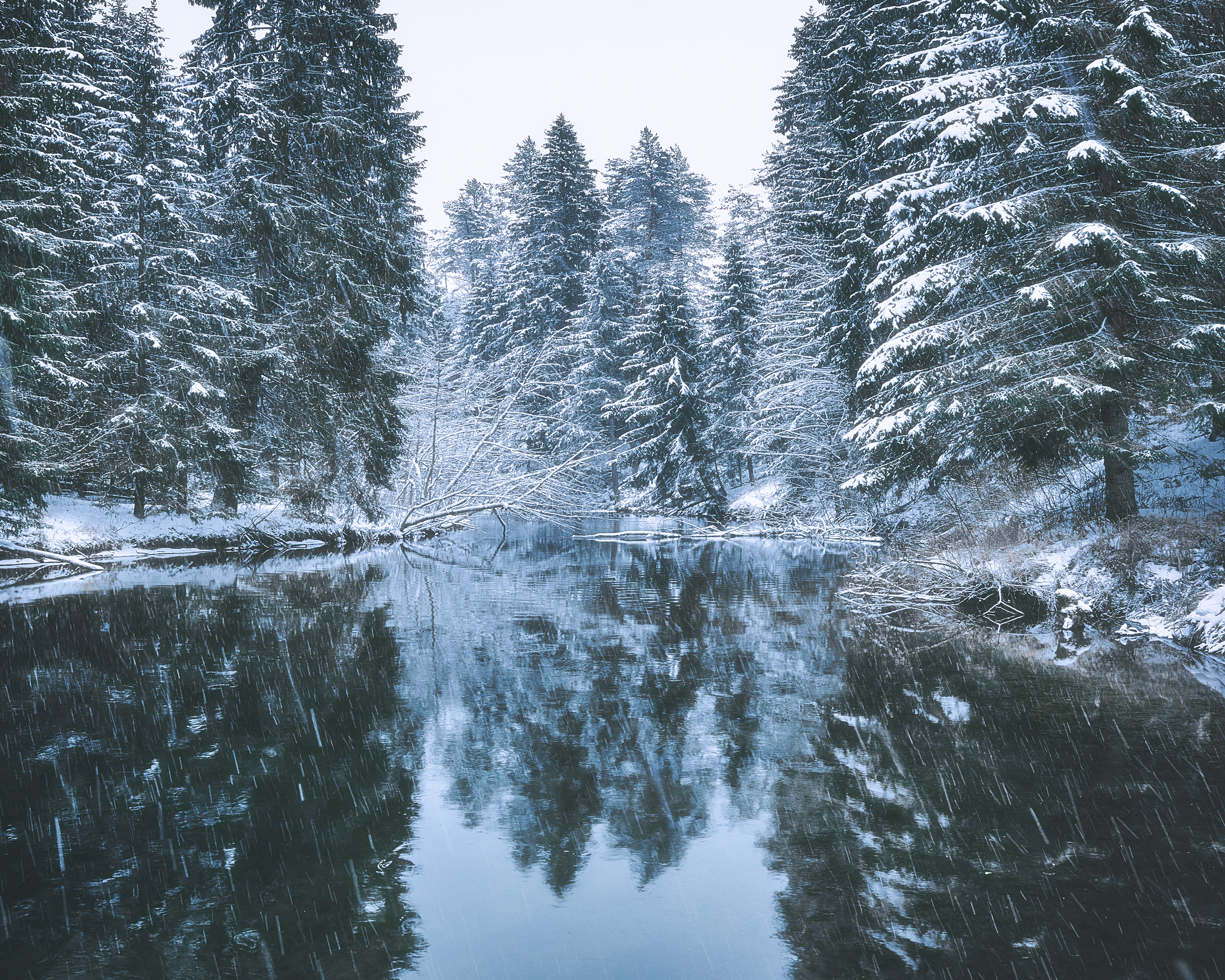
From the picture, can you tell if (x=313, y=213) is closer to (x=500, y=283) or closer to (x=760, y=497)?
(x=760, y=497)

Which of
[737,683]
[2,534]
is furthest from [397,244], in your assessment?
[737,683]

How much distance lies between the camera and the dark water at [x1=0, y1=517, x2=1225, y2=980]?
4.07 metres

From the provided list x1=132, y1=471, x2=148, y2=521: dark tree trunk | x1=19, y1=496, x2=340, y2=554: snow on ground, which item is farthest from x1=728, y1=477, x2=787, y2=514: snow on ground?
x1=132, y1=471, x2=148, y2=521: dark tree trunk

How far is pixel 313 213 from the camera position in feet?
77.6

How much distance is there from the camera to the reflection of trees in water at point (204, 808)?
4078 mm

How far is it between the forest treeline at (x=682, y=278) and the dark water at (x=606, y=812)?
555cm

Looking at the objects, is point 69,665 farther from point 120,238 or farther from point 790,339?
point 790,339

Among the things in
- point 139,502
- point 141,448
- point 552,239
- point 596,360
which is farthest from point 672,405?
point 139,502

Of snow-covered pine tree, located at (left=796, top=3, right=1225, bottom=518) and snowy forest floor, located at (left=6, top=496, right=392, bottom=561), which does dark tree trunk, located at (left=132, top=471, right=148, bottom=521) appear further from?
snow-covered pine tree, located at (left=796, top=3, right=1225, bottom=518)

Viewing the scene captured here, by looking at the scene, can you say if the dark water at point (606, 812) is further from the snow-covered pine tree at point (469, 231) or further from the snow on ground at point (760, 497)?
the snow-covered pine tree at point (469, 231)

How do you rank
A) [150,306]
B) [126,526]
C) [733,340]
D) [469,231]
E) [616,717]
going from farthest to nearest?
[469,231]
[733,340]
[126,526]
[150,306]
[616,717]

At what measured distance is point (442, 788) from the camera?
→ 630 cm

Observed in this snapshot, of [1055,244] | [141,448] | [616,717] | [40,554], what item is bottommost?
[616,717]

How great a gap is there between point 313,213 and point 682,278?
18.3 metres
